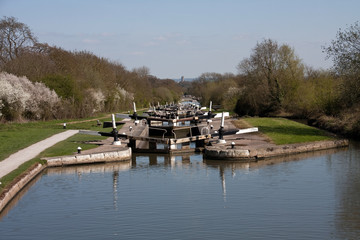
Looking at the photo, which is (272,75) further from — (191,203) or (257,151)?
(191,203)

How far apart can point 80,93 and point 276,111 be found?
2098 centimetres

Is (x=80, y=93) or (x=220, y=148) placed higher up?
(x=80, y=93)

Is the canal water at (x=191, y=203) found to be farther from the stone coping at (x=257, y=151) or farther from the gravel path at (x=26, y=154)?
the gravel path at (x=26, y=154)

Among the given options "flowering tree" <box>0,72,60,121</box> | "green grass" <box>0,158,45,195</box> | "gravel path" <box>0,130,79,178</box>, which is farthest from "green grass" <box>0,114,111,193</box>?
"flowering tree" <box>0,72,60,121</box>

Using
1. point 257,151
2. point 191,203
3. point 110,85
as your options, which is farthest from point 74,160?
point 110,85

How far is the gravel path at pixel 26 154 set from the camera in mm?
18016

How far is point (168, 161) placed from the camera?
2388 cm

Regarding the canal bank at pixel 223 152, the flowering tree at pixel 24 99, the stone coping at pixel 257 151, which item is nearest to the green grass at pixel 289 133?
the canal bank at pixel 223 152

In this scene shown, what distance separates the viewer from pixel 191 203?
14.8m

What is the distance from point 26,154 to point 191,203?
9959 millimetres

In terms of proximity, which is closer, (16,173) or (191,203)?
(191,203)

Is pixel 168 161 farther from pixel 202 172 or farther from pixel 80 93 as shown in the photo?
pixel 80 93

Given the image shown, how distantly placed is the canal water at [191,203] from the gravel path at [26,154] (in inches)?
41.8

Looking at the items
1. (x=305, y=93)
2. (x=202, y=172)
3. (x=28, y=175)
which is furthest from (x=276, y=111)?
(x=28, y=175)
